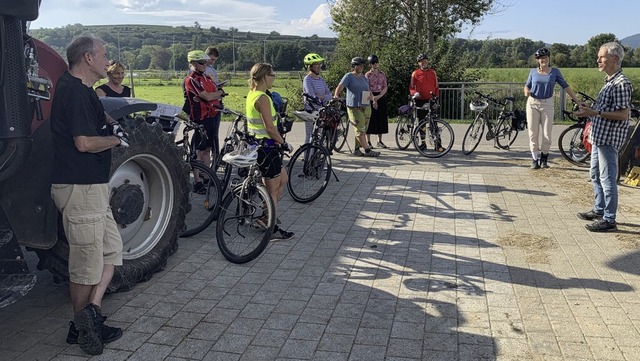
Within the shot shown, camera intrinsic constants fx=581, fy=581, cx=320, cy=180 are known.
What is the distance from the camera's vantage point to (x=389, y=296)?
4.49 m

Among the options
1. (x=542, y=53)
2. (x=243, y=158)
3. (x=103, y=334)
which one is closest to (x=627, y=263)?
(x=243, y=158)

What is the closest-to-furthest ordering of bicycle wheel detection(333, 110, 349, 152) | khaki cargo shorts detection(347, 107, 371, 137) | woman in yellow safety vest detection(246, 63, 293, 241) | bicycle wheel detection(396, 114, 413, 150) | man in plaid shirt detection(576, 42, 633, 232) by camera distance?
1. woman in yellow safety vest detection(246, 63, 293, 241)
2. man in plaid shirt detection(576, 42, 633, 232)
3. bicycle wheel detection(333, 110, 349, 152)
4. khaki cargo shorts detection(347, 107, 371, 137)
5. bicycle wheel detection(396, 114, 413, 150)

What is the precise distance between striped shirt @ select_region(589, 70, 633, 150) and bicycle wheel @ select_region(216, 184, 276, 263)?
3.52m

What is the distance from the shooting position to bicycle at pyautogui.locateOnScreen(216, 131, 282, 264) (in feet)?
17.3

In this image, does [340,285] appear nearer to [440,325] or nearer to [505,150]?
[440,325]

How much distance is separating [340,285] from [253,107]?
2.00 meters

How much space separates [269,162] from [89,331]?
8.88ft

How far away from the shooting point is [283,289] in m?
4.63

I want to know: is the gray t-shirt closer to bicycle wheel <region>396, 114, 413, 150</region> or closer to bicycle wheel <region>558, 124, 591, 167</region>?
bicycle wheel <region>396, 114, 413, 150</region>

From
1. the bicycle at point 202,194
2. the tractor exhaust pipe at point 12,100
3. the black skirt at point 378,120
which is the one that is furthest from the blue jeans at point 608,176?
the black skirt at point 378,120

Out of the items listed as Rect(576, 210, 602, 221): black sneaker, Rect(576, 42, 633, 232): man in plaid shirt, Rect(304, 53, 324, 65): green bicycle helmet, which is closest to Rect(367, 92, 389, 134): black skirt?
Rect(304, 53, 324, 65): green bicycle helmet

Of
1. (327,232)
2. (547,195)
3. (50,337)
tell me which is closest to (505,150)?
(547,195)

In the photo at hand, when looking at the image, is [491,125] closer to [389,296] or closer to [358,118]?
[358,118]

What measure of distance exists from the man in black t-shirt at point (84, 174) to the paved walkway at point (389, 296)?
22 centimetres
